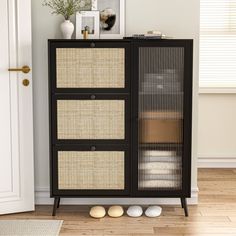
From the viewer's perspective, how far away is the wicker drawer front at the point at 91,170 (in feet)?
12.2

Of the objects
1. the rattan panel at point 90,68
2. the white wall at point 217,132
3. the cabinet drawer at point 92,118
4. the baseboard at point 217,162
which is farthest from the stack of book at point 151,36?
the baseboard at point 217,162

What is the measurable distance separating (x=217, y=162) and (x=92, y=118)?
2.11 meters

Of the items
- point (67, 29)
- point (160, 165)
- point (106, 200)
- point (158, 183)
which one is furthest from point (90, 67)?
point (106, 200)

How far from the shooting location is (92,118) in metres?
3.70

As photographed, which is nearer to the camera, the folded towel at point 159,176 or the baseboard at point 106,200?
the folded towel at point 159,176

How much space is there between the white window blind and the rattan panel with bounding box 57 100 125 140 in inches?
73.1

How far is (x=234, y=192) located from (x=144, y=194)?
103 cm

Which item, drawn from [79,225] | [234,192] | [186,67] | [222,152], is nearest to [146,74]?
[186,67]

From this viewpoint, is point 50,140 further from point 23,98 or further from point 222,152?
point 222,152

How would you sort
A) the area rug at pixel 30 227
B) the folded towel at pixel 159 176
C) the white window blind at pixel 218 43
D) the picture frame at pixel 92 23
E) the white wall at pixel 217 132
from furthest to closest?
the white wall at pixel 217 132, the white window blind at pixel 218 43, the picture frame at pixel 92 23, the folded towel at pixel 159 176, the area rug at pixel 30 227

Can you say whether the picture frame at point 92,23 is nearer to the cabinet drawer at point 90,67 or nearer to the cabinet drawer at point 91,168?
the cabinet drawer at point 90,67

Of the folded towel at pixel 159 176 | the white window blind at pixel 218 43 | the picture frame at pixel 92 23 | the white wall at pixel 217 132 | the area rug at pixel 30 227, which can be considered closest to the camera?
the area rug at pixel 30 227

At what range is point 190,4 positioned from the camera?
12.8ft

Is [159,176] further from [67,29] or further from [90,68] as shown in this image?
[67,29]
